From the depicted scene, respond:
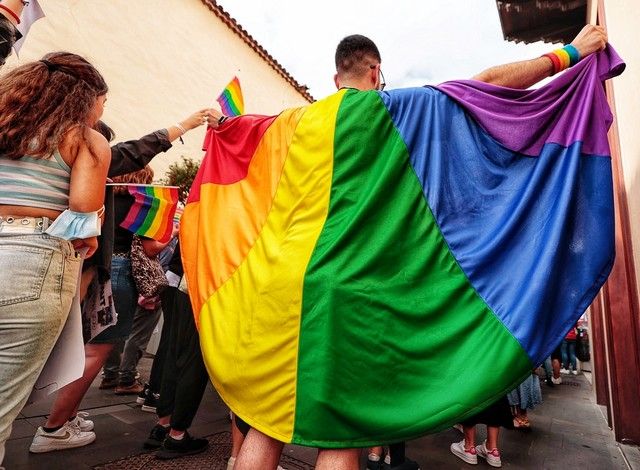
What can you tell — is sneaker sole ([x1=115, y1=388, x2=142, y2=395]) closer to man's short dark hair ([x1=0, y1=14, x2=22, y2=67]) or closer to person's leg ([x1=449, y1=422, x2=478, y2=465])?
person's leg ([x1=449, y1=422, x2=478, y2=465])

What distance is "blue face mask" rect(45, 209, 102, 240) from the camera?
5.15 ft

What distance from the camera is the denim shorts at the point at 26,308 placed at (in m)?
1.41

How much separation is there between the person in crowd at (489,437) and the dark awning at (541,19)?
4.26m

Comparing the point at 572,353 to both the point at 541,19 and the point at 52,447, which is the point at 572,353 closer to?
the point at 541,19

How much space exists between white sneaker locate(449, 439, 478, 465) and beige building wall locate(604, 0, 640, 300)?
1718mm

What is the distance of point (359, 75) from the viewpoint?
6.71 ft

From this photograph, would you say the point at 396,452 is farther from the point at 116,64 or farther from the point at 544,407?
the point at 116,64

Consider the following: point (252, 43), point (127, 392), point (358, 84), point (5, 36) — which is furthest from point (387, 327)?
point (252, 43)

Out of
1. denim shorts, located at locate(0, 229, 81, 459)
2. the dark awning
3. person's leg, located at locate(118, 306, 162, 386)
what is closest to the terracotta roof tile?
the dark awning

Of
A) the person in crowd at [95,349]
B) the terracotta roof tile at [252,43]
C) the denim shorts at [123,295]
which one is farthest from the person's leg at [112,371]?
the terracotta roof tile at [252,43]

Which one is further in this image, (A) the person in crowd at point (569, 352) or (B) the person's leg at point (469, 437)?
(A) the person in crowd at point (569, 352)

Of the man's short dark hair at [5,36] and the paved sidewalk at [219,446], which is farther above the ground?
the man's short dark hair at [5,36]

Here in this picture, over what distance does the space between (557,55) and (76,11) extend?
661cm

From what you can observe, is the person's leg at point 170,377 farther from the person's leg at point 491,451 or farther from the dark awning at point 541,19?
the dark awning at point 541,19
